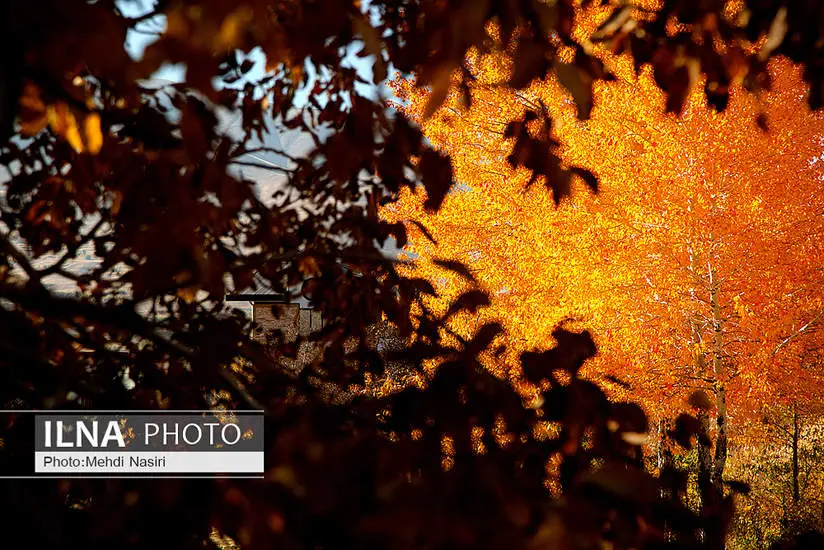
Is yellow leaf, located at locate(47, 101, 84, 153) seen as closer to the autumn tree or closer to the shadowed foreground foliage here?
the shadowed foreground foliage

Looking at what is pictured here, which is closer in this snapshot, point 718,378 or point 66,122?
point 66,122

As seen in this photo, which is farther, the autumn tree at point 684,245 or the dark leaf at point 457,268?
the autumn tree at point 684,245

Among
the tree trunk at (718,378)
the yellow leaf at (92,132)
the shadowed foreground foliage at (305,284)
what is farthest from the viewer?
the tree trunk at (718,378)

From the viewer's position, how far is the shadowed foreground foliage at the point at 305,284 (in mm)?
940

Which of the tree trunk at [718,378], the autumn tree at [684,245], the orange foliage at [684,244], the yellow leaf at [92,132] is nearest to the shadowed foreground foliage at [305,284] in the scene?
the yellow leaf at [92,132]

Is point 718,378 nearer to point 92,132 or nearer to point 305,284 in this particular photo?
point 305,284

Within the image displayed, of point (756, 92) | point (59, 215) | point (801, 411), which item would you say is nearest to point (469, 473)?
point (756, 92)

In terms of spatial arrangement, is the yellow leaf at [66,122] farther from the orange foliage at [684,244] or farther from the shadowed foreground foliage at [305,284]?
the orange foliage at [684,244]

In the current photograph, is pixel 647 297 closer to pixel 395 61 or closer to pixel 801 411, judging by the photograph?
pixel 801 411

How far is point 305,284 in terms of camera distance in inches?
103

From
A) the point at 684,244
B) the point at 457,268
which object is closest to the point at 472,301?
the point at 457,268

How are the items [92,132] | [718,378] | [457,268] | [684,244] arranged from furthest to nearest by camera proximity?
1. [718,378]
2. [684,244]
3. [457,268]
4. [92,132]

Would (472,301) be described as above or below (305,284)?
below

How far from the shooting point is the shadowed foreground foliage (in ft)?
3.08
